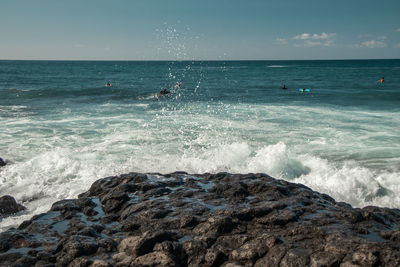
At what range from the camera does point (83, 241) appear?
591 cm

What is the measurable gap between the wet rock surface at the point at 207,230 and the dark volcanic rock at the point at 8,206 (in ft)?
6.97

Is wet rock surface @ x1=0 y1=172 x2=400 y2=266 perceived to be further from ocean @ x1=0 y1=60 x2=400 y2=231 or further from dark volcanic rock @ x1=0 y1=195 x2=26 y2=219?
ocean @ x1=0 y1=60 x2=400 y2=231

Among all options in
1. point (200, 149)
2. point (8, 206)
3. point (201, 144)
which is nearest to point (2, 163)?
point (8, 206)

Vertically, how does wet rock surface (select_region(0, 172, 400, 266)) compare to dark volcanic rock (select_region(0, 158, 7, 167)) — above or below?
above

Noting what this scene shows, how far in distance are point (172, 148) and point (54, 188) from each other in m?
5.94

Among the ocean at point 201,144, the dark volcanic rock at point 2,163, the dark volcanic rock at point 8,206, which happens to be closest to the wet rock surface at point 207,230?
the dark volcanic rock at point 8,206

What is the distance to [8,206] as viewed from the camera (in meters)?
9.29

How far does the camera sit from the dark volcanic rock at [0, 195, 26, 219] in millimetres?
9164

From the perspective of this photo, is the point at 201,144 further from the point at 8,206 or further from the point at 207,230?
the point at 207,230

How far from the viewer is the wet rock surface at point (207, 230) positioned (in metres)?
5.29

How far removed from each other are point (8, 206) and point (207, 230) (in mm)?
6229

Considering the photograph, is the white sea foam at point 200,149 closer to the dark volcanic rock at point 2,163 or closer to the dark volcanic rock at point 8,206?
the dark volcanic rock at point 2,163

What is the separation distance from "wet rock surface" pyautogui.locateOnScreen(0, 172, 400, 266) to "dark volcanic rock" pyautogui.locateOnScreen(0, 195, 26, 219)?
2.13 m

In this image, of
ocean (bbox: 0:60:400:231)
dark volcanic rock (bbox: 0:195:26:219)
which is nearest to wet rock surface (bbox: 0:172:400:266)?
dark volcanic rock (bbox: 0:195:26:219)
